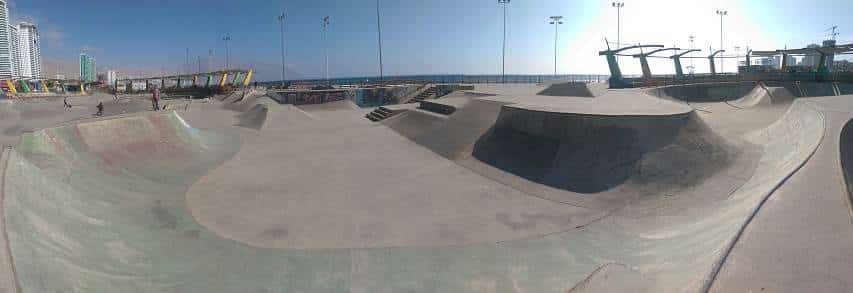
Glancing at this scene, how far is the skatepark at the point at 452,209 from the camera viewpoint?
4195 millimetres

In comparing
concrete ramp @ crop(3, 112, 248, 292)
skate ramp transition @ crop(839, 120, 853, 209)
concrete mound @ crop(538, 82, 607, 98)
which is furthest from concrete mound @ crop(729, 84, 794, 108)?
concrete ramp @ crop(3, 112, 248, 292)

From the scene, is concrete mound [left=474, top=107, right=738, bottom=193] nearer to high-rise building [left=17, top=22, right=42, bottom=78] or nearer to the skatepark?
the skatepark

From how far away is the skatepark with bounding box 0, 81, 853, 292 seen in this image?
4195 millimetres

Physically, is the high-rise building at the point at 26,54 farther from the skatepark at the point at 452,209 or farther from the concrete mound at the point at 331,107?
the skatepark at the point at 452,209

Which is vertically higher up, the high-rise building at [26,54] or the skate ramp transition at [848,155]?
the high-rise building at [26,54]

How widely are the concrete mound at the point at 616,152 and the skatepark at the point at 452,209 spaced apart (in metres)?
0.05

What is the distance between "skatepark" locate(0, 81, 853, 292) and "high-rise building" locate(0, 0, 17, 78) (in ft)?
459

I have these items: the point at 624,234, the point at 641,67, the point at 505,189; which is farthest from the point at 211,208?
the point at 641,67

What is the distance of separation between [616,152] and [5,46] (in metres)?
176

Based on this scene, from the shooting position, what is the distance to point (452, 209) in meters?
8.15

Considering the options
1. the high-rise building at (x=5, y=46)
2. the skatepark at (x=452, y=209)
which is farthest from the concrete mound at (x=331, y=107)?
the high-rise building at (x=5, y=46)

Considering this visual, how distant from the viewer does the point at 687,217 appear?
24.0ft

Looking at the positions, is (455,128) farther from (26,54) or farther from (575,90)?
(26,54)

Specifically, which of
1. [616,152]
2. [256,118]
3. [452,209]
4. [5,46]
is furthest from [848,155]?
[5,46]
